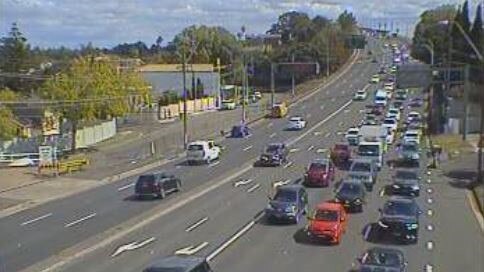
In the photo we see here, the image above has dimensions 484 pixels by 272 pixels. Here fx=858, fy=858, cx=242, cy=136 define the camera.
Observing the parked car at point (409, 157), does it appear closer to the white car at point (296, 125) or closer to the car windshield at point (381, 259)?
the white car at point (296, 125)

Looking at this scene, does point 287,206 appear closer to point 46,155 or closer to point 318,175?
point 318,175

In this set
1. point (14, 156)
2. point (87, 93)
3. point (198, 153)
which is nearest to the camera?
point (198, 153)

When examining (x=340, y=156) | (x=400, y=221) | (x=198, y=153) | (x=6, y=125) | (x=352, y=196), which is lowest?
(x=198, y=153)

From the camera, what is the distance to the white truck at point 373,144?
5475cm

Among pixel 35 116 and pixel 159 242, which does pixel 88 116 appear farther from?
pixel 159 242

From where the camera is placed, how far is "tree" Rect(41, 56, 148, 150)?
7206cm

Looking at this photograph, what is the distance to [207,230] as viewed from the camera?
111ft

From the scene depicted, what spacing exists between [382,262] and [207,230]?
1149 cm

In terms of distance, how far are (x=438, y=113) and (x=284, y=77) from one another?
81.5m

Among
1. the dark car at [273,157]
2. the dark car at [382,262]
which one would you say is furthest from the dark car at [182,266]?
the dark car at [273,157]

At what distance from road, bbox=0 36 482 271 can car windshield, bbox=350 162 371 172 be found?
1.59 metres

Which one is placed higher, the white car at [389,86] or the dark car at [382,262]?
the dark car at [382,262]

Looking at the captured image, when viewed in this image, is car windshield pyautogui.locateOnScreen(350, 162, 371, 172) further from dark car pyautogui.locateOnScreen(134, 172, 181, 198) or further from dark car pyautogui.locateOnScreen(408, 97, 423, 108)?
dark car pyautogui.locateOnScreen(408, 97, 423, 108)

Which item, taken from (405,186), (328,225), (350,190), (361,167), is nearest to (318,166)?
(361,167)
